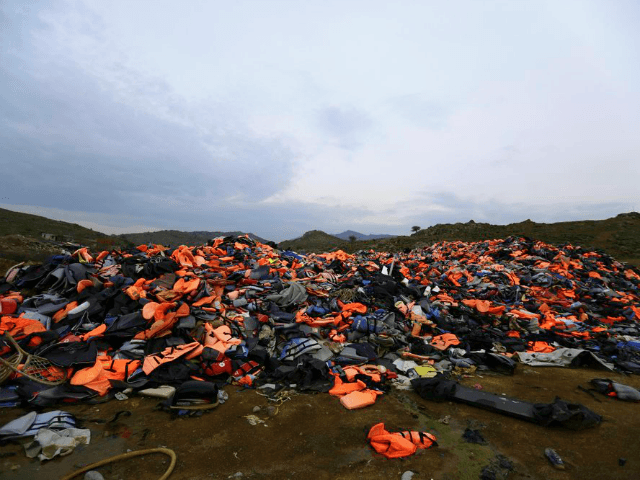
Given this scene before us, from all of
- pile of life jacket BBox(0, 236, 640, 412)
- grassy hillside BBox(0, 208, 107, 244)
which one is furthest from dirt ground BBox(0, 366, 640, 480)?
grassy hillside BBox(0, 208, 107, 244)

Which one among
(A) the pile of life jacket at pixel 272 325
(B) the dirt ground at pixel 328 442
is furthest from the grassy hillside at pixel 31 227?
(B) the dirt ground at pixel 328 442

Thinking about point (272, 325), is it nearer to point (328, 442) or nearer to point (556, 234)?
point (328, 442)

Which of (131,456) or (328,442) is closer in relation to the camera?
(131,456)

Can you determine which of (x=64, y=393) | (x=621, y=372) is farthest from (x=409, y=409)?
(x=64, y=393)

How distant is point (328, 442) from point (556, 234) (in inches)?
1247

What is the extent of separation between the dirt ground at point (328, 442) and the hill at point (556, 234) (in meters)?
22.9

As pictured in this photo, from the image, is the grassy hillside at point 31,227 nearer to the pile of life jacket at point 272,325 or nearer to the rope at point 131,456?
the pile of life jacket at point 272,325

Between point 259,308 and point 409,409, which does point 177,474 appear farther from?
point 259,308

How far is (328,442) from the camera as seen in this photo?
3279 millimetres

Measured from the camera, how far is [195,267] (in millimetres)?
7738

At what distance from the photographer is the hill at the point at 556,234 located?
22.8 m

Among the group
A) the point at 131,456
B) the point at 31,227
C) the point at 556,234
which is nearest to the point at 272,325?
the point at 131,456

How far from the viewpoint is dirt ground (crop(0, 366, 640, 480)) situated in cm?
281

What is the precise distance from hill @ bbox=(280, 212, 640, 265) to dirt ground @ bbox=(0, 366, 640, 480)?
75.2 ft
